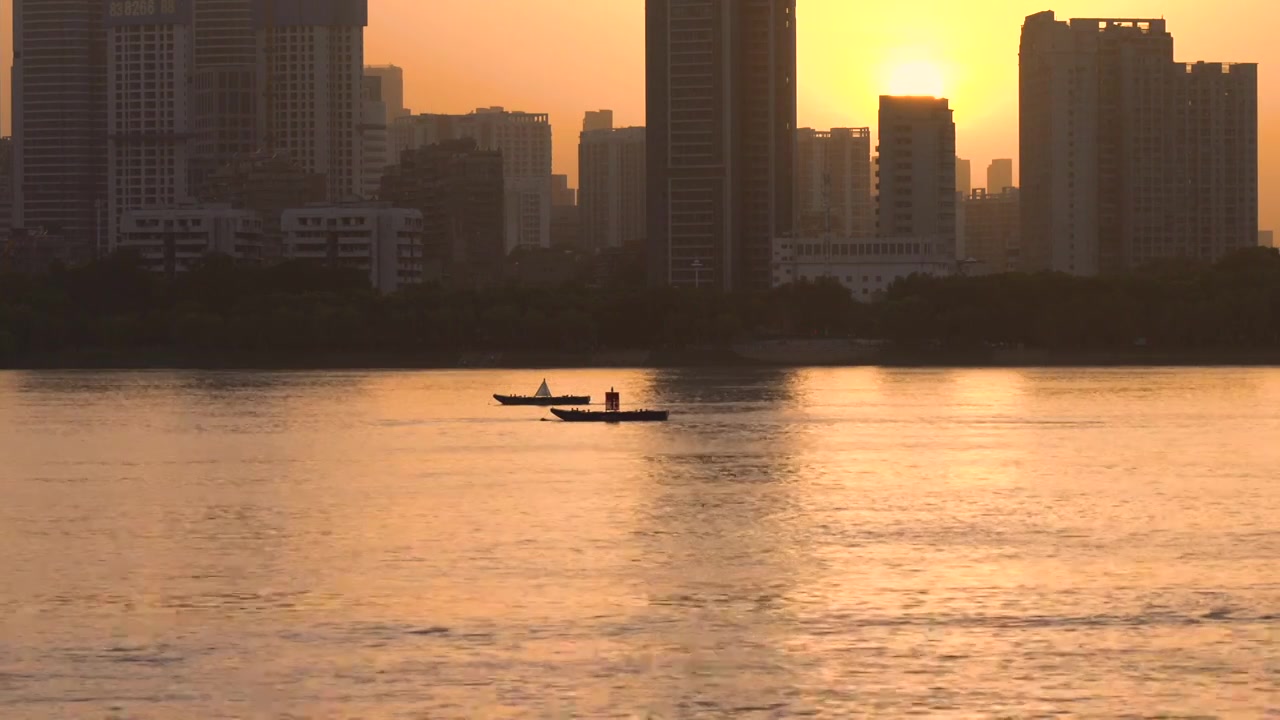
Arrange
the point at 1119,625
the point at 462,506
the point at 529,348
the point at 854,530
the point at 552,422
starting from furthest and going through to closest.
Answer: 1. the point at 529,348
2. the point at 552,422
3. the point at 462,506
4. the point at 854,530
5. the point at 1119,625

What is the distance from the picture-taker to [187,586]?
47.5m

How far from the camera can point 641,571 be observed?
163 ft

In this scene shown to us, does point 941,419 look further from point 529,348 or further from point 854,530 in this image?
point 529,348

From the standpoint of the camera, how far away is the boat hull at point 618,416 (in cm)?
10656

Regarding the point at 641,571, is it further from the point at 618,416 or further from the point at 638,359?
the point at 638,359

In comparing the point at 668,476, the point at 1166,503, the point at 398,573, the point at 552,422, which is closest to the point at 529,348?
the point at 552,422

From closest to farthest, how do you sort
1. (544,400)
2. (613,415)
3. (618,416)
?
(613,415) → (618,416) → (544,400)

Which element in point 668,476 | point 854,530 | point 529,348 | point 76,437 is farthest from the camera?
point 529,348

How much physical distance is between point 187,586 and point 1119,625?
1986 cm

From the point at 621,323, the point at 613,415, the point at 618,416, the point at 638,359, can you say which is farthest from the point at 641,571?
the point at 621,323

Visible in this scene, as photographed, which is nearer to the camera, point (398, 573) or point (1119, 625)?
point (1119, 625)

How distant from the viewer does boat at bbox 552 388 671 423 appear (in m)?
107

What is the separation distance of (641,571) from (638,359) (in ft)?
460

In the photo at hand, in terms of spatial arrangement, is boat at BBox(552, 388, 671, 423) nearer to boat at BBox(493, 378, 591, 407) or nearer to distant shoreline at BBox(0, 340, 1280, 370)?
boat at BBox(493, 378, 591, 407)
